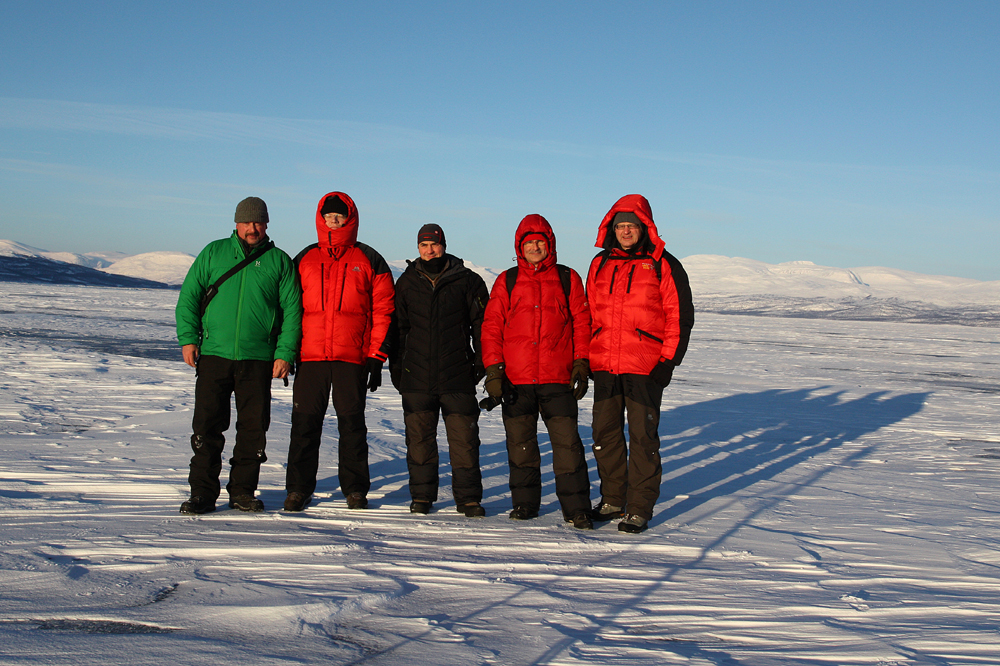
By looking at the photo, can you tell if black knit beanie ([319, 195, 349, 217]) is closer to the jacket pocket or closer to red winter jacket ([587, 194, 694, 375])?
red winter jacket ([587, 194, 694, 375])

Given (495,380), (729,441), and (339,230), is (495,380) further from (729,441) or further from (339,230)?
(729,441)

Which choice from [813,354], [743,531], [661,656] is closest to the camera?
[661,656]

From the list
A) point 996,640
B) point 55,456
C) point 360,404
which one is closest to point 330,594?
point 360,404

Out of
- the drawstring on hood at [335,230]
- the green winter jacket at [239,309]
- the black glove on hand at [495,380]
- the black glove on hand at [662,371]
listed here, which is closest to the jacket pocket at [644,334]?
the black glove on hand at [662,371]

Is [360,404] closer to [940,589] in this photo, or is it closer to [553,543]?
[553,543]

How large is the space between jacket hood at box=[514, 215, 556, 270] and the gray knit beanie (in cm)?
134

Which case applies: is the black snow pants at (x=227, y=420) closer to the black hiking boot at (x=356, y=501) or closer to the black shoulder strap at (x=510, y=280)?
the black hiking boot at (x=356, y=501)

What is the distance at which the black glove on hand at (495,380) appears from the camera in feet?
12.8

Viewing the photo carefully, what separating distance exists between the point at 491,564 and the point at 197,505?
5.31 ft

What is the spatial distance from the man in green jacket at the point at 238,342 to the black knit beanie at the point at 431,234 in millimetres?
723

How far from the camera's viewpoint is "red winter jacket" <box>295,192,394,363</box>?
393 cm

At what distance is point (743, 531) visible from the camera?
3.88 metres

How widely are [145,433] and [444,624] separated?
4545 millimetres

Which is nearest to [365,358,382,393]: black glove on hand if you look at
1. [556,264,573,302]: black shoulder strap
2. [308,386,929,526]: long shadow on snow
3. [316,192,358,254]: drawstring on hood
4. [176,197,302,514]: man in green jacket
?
[176,197,302,514]: man in green jacket
